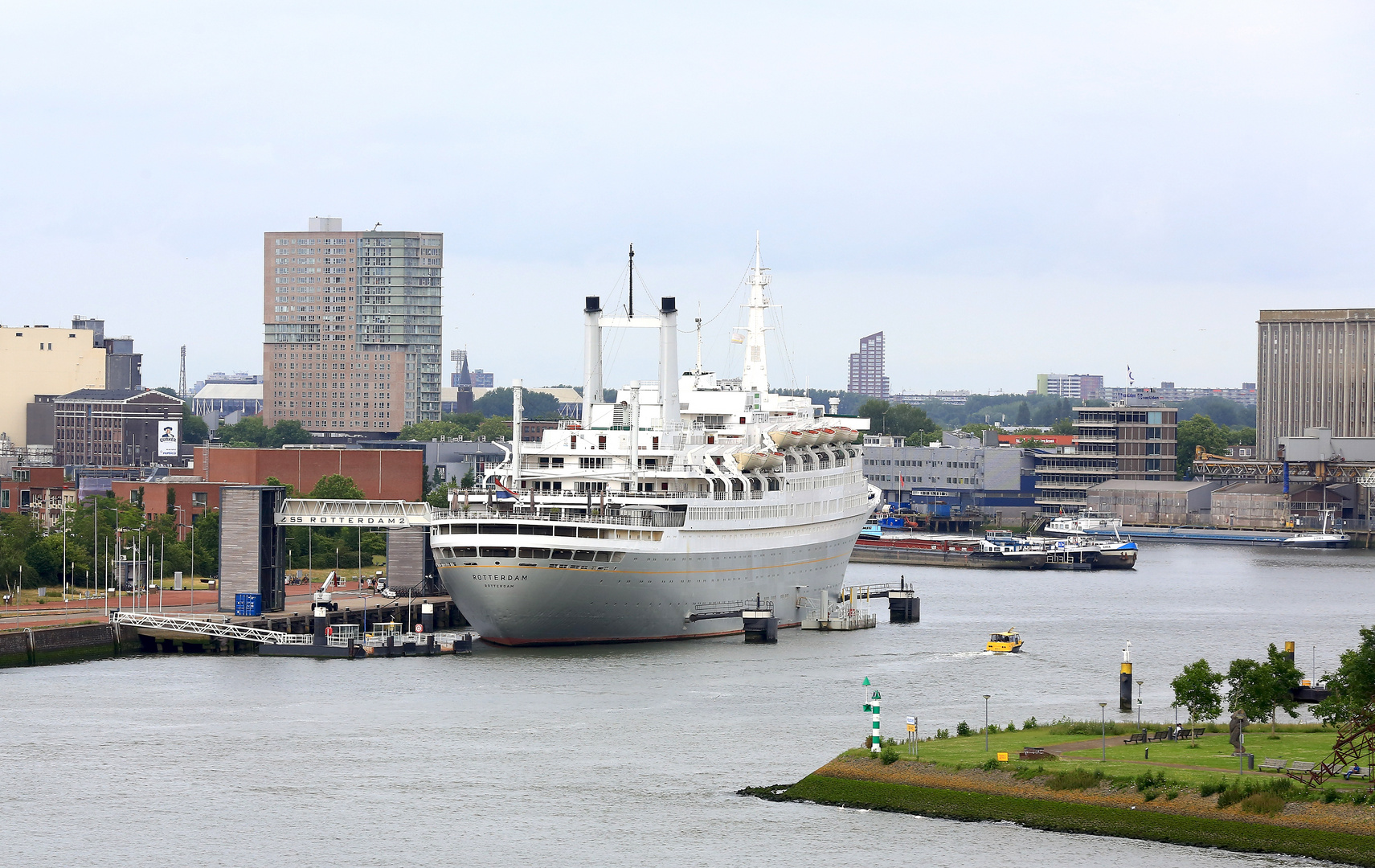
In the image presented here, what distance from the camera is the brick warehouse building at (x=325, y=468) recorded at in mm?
127312

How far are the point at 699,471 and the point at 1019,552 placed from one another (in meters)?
69.5

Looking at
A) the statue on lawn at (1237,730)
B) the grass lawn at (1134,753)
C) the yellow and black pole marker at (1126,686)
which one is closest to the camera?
the grass lawn at (1134,753)

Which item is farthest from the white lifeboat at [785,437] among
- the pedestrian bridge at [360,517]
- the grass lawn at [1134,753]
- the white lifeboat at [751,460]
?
the grass lawn at [1134,753]

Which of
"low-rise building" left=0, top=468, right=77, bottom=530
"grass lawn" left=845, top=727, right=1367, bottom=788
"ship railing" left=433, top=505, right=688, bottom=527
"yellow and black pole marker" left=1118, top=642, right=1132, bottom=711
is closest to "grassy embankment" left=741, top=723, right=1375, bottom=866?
"grass lawn" left=845, top=727, right=1367, bottom=788

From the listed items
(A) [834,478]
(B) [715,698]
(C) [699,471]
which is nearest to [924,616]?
(A) [834,478]

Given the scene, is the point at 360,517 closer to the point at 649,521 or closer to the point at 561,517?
the point at 561,517

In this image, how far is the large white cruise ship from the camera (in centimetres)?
7531

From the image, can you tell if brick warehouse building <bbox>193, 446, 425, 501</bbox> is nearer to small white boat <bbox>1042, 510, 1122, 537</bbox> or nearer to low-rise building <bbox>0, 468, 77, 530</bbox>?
low-rise building <bbox>0, 468, 77, 530</bbox>

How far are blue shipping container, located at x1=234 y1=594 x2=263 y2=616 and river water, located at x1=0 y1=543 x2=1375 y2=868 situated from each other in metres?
4.91

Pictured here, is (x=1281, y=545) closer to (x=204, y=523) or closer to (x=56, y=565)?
(x=204, y=523)

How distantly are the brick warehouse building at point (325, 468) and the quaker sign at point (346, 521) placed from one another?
42480 mm

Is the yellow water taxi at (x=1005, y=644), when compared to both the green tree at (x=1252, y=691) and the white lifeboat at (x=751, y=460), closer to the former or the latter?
the white lifeboat at (x=751, y=460)

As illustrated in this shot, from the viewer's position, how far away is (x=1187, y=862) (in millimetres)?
42281

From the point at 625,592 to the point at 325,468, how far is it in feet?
183
